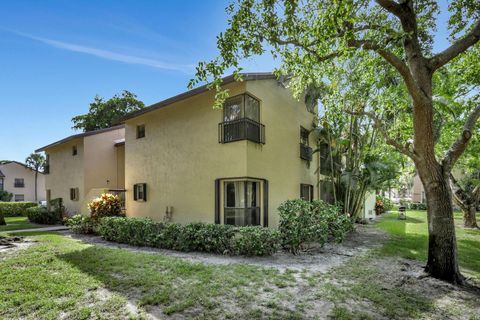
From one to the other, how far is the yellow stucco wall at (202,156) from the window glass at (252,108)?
21cm

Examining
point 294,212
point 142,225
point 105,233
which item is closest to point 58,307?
point 142,225

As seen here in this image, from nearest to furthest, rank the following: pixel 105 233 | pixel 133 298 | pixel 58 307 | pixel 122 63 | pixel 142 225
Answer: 1. pixel 58 307
2. pixel 133 298
3. pixel 142 225
4. pixel 105 233
5. pixel 122 63

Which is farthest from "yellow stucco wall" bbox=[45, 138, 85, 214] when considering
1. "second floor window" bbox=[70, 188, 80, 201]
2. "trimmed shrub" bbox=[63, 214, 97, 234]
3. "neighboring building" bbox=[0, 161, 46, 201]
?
"neighboring building" bbox=[0, 161, 46, 201]

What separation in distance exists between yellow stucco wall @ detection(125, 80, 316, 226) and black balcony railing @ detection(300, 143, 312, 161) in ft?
1.18

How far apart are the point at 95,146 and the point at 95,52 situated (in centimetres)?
766

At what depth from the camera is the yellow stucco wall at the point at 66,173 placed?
20.1 metres

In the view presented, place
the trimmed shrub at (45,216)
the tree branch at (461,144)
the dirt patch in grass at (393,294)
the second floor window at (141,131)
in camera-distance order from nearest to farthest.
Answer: the dirt patch in grass at (393,294), the tree branch at (461,144), the second floor window at (141,131), the trimmed shrub at (45,216)

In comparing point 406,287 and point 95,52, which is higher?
point 95,52

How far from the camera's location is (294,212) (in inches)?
380

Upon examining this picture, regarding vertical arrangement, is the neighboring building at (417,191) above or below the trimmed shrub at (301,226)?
below

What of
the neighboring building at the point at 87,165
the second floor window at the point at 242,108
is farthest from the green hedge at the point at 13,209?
the second floor window at the point at 242,108

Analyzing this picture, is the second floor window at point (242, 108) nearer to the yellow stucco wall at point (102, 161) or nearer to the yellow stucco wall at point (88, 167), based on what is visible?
the yellow stucco wall at point (88, 167)

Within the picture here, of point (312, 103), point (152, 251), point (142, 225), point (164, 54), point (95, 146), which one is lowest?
point (152, 251)

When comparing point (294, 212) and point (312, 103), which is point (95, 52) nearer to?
point (312, 103)
